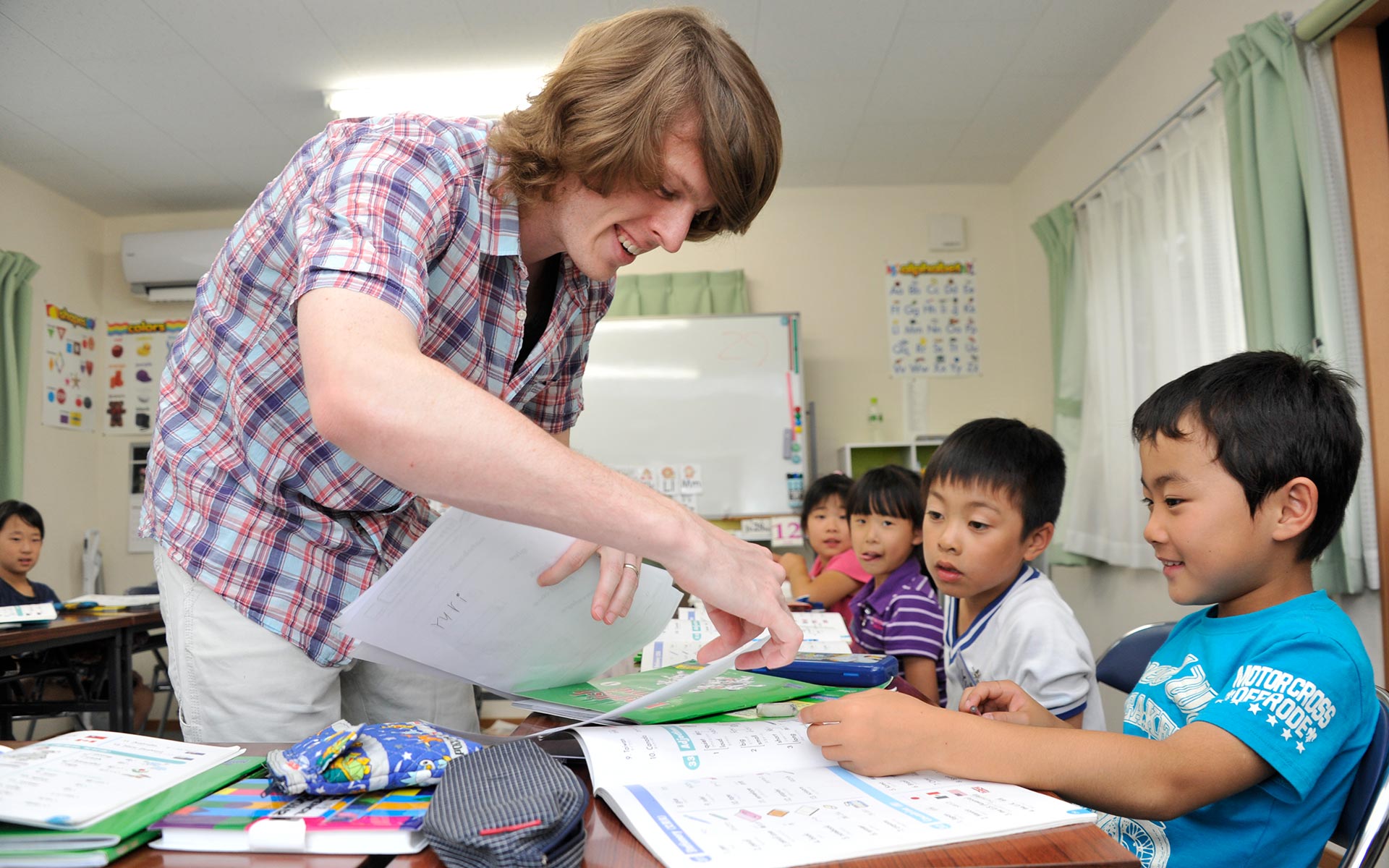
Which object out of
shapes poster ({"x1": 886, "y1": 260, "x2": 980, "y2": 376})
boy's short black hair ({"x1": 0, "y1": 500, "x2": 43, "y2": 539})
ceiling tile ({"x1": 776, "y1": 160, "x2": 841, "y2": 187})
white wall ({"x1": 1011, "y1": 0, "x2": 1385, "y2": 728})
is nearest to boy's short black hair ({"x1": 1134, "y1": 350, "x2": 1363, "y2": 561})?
white wall ({"x1": 1011, "y1": 0, "x2": 1385, "y2": 728})

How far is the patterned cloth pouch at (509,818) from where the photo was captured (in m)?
0.47

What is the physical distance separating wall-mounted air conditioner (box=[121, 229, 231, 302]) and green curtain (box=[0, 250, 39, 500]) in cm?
56

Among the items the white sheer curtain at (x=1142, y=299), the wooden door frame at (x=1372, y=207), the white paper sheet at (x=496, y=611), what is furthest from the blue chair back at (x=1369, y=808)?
the white sheer curtain at (x=1142, y=299)

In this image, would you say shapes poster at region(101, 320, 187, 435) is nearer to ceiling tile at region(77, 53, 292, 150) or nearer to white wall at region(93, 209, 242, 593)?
white wall at region(93, 209, 242, 593)

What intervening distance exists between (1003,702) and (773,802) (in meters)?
0.54

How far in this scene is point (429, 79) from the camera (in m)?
3.83

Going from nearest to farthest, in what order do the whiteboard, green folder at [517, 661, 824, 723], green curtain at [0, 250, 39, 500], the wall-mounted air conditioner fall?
green folder at [517, 661, 824, 723], green curtain at [0, 250, 39, 500], the whiteboard, the wall-mounted air conditioner

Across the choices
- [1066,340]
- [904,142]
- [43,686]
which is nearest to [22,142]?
[43,686]

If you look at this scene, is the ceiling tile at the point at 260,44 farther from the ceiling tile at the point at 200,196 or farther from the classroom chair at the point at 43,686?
the classroom chair at the point at 43,686

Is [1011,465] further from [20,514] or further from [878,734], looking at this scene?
[20,514]

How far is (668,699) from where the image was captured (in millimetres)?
848

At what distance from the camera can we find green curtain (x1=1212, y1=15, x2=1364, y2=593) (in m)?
2.50

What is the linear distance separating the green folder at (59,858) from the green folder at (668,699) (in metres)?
0.36

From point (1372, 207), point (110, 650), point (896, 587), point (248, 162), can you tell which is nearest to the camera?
point (896, 587)
